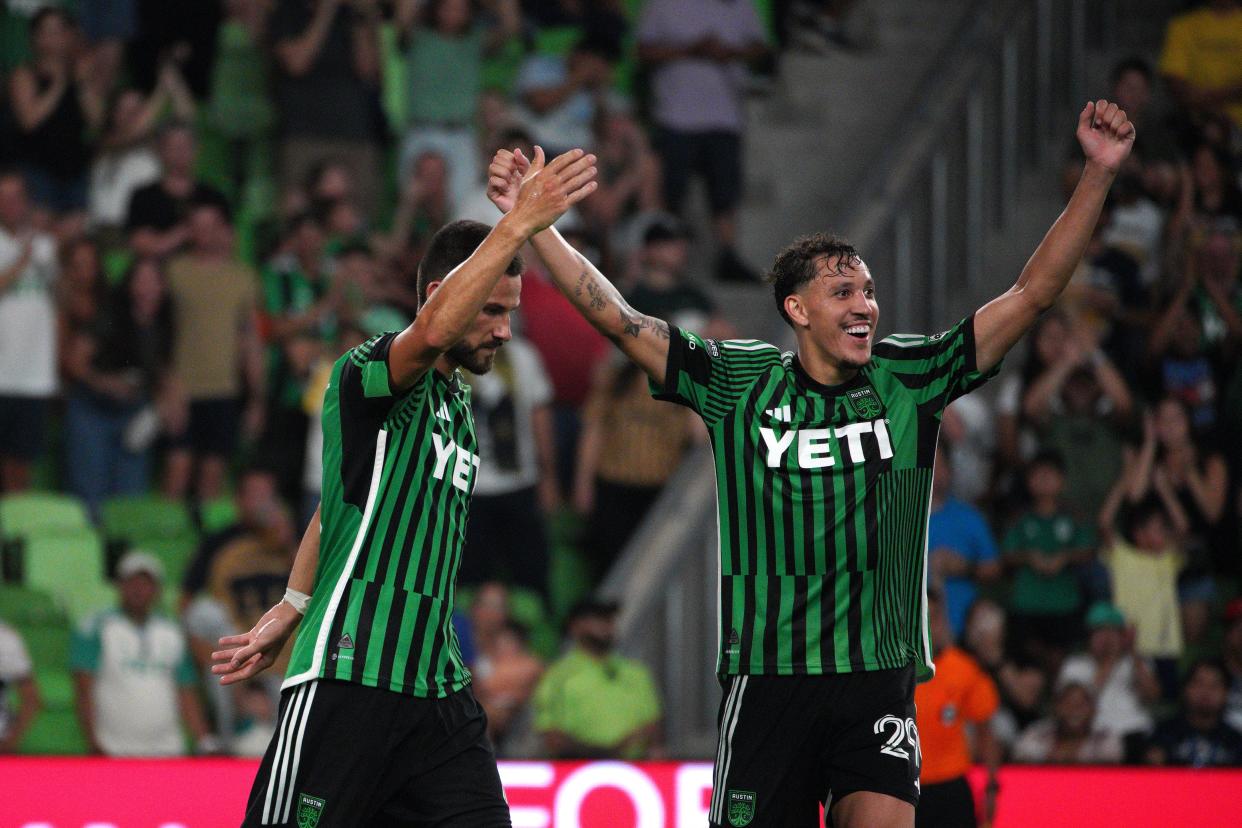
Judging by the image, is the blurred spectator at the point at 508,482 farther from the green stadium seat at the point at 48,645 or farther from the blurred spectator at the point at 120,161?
the blurred spectator at the point at 120,161

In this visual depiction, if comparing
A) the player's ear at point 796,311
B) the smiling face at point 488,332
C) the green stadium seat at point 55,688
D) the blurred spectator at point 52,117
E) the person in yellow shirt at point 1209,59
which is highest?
the person in yellow shirt at point 1209,59

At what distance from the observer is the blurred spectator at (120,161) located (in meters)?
10.9

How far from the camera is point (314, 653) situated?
4.92 m

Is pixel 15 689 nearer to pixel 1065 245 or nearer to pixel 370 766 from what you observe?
pixel 370 766

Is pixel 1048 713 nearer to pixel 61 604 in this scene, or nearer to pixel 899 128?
pixel 899 128

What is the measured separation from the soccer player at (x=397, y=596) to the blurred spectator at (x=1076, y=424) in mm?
5862

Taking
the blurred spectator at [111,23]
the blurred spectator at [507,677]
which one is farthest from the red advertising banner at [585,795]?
the blurred spectator at [111,23]

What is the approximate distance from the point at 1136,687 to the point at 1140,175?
3.21 metres

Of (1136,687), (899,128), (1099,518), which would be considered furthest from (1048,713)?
(899,128)

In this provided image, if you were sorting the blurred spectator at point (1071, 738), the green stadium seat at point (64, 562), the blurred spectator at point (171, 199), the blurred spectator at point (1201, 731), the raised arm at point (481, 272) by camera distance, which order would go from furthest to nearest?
1. the blurred spectator at point (171, 199)
2. the green stadium seat at point (64, 562)
3. the blurred spectator at point (1071, 738)
4. the blurred spectator at point (1201, 731)
5. the raised arm at point (481, 272)

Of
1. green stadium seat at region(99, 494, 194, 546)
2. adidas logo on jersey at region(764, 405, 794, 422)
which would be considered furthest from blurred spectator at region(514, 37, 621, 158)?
adidas logo on jersey at region(764, 405, 794, 422)

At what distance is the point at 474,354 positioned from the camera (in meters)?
5.08

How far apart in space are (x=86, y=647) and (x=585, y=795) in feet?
11.1

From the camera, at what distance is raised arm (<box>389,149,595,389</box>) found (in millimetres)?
4738
